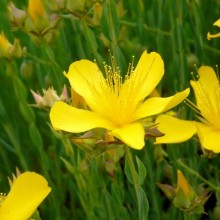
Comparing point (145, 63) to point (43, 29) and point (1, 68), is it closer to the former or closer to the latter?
point (43, 29)

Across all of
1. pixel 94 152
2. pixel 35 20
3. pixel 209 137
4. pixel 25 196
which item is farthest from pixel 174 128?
pixel 35 20

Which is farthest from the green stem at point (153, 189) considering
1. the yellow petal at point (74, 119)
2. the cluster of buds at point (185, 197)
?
the yellow petal at point (74, 119)

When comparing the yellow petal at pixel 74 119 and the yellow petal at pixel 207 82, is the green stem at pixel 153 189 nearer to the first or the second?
the yellow petal at pixel 207 82

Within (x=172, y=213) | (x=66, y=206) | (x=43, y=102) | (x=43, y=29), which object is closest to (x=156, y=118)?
(x=43, y=102)

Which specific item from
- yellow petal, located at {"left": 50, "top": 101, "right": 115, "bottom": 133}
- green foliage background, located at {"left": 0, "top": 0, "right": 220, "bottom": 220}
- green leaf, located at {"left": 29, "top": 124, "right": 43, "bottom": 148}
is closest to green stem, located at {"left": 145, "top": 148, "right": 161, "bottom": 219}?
green foliage background, located at {"left": 0, "top": 0, "right": 220, "bottom": 220}

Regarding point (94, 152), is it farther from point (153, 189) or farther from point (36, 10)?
point (153, 189)

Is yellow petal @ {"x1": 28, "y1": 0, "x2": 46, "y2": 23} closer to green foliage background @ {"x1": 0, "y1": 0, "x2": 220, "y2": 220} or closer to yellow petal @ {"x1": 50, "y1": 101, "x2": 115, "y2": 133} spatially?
green foliage background @ {"x1": 0, "y1": 0, "x2": 220, "y2": 220}
